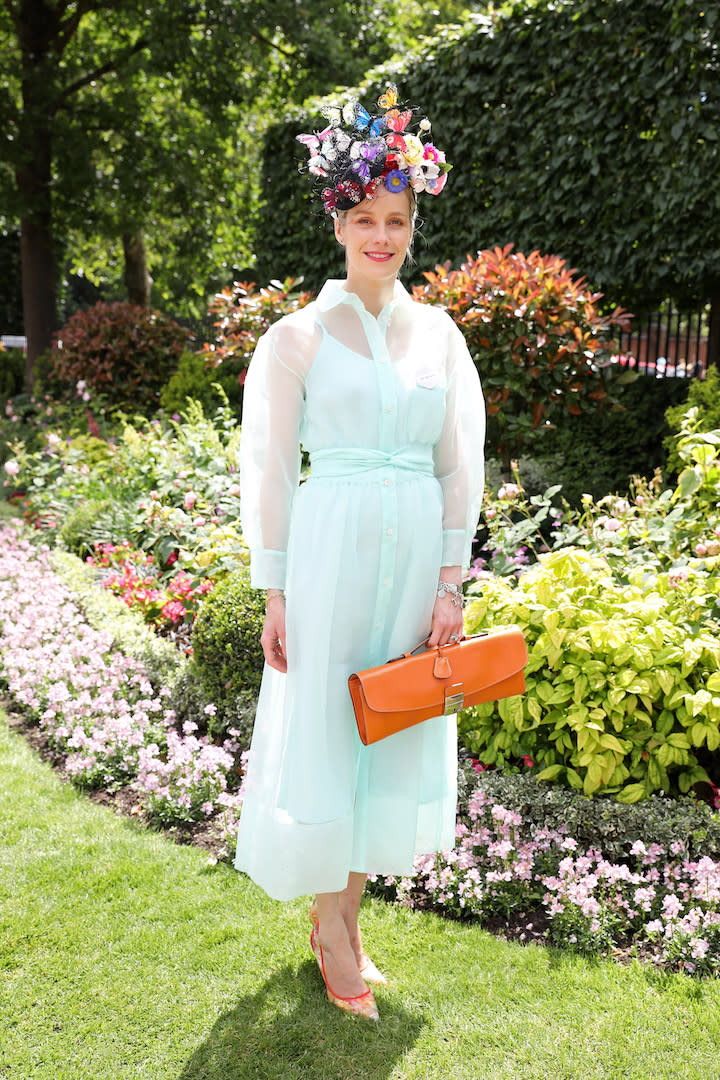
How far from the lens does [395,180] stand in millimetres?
1986

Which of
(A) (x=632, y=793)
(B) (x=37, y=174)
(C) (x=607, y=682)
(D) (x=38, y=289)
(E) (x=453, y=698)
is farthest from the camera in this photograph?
(D) (x=38, y=289)

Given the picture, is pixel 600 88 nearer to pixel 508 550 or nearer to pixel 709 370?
pixel 709 370

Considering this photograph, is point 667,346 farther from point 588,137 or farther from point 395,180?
point 395,180

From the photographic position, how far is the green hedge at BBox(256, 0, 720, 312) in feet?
18.2

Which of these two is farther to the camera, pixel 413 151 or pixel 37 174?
pixel 37 174

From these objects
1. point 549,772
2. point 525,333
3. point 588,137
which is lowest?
point 549,772

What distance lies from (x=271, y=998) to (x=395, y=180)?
2117mm

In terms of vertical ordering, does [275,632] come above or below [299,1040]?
above

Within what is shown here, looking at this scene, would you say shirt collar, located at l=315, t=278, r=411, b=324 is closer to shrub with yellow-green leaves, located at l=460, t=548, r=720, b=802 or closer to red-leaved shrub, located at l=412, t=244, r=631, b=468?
shrub with yellow-green leaves, located at l=460, t=548, r=720, b=802

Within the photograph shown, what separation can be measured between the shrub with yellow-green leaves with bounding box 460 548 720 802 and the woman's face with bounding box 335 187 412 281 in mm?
1421

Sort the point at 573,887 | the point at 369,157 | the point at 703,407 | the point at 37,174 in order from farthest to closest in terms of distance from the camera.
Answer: the point at 37,174
the point at 703,407
the point at 573,887
the point at 369,157

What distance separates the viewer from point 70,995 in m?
2.29

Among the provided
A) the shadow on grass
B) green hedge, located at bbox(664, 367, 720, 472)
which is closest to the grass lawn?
the shadow on grass

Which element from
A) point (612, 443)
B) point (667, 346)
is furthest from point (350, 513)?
point (667, 346)
